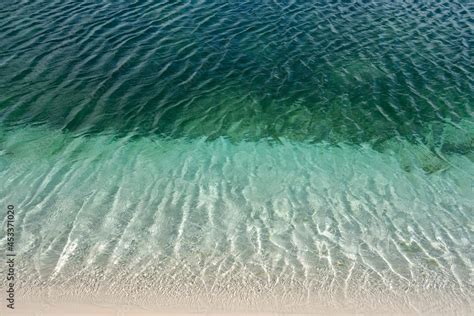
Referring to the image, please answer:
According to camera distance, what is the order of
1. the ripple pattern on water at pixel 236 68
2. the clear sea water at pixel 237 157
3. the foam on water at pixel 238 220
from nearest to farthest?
the foam on water at pixel 238 220 < the clear sea water at pixel 237 157 < the ripple pattern on water at pixel 236 68

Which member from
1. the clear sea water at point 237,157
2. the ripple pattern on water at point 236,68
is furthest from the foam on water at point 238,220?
the ripple pattern on water at point 236,68

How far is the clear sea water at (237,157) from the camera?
37.9 ft

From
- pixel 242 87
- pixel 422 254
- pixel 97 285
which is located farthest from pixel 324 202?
pixel 242 87

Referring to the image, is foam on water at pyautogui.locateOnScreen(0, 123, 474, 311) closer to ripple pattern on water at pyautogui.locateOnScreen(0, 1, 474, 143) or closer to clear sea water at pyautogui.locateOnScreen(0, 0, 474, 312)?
clear sea water at pyautogui.locateOnScreen(0, 0, 474, 312)

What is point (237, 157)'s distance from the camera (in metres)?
16.1

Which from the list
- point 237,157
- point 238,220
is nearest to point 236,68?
point 237,157

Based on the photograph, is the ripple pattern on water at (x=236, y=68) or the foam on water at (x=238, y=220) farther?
the ripple pattern on water at (x=236, y=68)

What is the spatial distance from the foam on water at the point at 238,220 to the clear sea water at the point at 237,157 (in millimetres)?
57

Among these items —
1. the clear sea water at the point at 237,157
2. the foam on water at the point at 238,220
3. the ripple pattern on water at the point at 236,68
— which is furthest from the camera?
the ripple pattern on water at the point at 236,68

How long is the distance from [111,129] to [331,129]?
8.36 metres

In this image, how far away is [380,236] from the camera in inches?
514

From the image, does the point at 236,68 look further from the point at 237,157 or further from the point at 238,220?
the point at 238,220

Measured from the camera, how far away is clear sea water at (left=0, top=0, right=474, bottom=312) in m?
11.5

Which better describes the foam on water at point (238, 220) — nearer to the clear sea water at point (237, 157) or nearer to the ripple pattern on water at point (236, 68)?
the clear sea water at point (237, 157)
